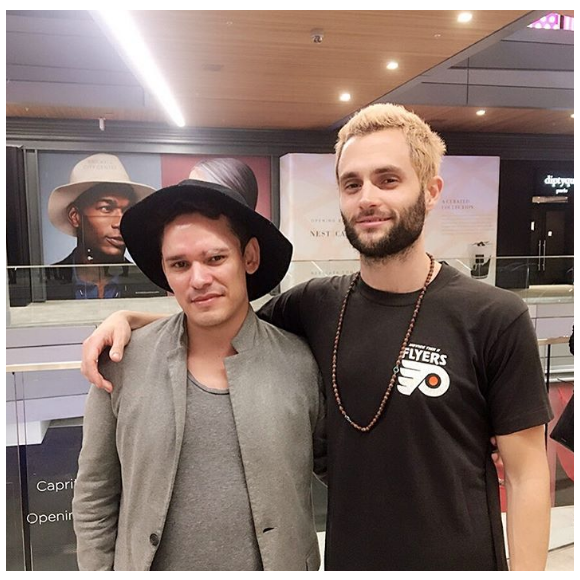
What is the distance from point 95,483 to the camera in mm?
1212

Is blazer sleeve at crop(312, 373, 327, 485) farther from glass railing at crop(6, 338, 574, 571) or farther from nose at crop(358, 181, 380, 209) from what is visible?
glass railing at crop(6, 338, 574, 571)

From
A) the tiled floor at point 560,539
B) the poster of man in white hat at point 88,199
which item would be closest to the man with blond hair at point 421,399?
the tiled floor at point 560,539

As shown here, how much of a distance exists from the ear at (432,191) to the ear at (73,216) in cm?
799

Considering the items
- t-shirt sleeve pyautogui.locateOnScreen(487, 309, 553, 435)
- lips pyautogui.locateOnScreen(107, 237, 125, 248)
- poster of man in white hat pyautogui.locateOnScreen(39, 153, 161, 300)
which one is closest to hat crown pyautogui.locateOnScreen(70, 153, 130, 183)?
poster of man in white hat pyautogui.locateOnScreen(39, 153, 161, 300)

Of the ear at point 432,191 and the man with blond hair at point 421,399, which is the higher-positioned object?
Result: the ear at point 432,191

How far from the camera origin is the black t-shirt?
3.73 ft

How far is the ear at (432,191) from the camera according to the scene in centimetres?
122

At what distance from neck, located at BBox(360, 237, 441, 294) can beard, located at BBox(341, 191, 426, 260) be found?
0.07 feet

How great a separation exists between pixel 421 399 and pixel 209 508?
0.51m

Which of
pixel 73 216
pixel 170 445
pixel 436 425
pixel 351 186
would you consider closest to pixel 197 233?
pixel 351 186

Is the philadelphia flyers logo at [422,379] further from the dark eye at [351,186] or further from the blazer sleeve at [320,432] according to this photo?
the dark eye at [351,186]

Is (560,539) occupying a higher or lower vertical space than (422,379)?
lower

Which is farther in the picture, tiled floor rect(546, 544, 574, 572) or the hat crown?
the hat crown

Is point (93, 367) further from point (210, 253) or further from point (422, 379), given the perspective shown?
point (422, 379)
